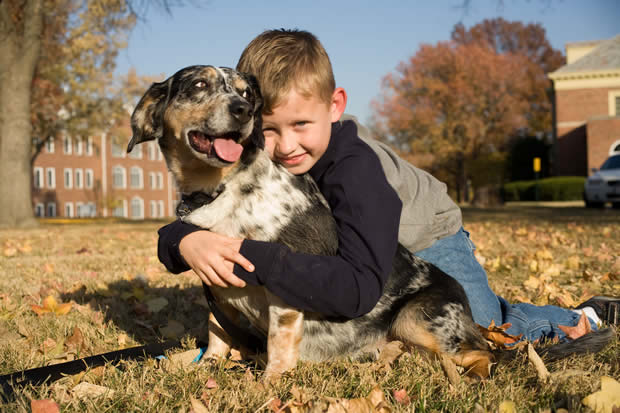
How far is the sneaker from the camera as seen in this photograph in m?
3.29

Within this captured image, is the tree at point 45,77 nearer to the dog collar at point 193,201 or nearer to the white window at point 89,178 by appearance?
the dog collar at point 193,201

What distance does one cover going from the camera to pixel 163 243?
289cm

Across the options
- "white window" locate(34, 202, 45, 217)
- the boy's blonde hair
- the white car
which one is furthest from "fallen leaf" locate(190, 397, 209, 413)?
"white window" locate(34, 202, 45, 217)

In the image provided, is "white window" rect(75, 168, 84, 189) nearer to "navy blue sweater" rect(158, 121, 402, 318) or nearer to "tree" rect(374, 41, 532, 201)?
"tree" rect(374, 41, 532, 201)

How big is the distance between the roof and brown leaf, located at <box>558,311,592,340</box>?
43128mm

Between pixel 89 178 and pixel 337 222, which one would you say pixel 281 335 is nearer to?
pixel 337 222

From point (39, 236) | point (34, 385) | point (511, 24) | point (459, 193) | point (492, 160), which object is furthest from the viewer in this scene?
point (511, 24)

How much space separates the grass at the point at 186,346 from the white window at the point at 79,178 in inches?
1844

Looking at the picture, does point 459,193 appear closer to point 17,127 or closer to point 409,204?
point 17,127

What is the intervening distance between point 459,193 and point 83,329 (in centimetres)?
3877

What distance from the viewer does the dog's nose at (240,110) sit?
8.14 feet

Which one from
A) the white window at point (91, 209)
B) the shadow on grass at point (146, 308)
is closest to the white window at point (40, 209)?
the white window at point (91, 209)

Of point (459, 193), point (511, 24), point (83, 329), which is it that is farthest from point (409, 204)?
point (511, 24)

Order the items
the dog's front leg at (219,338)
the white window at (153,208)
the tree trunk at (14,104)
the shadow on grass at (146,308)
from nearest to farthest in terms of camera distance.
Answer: the dog's front leg at (219,338) < the shadow on grass at (146,308) < the tree trunk at (14,104) < the white window at (153,208)
